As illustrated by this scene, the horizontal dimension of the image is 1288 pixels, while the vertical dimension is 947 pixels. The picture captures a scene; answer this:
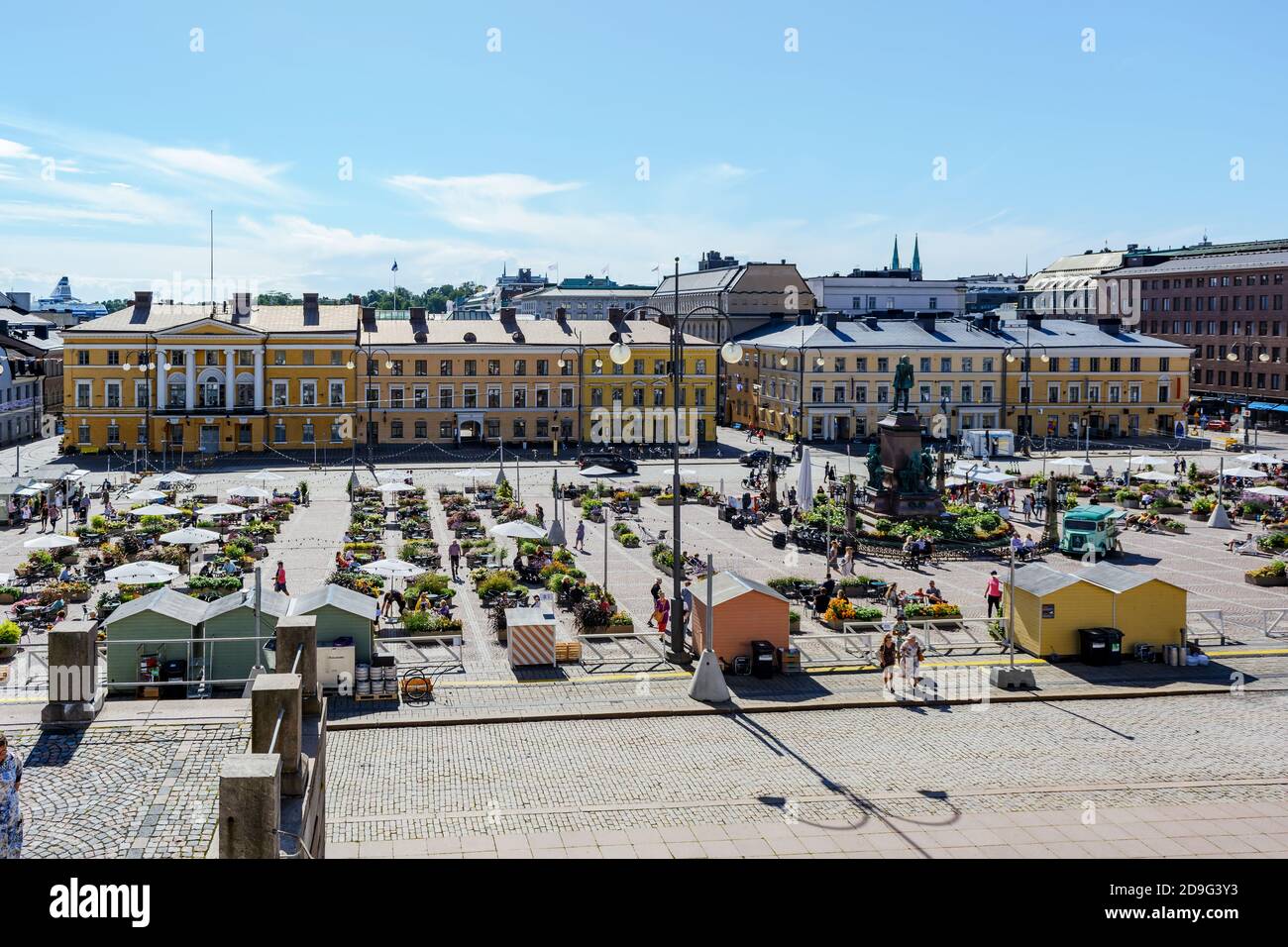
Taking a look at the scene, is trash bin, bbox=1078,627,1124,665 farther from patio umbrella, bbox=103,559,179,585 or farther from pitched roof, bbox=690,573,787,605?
patio umbrella, bbox=103,559,179,585

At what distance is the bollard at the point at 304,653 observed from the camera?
16.1 m

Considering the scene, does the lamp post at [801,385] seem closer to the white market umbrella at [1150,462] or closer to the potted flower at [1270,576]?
the white market umbrella at [1150,462]

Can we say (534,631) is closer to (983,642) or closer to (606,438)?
(983,642)

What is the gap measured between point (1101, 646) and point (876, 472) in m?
22.5

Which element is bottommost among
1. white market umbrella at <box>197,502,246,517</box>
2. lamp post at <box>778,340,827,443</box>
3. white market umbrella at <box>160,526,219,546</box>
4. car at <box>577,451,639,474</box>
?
white market umbrella at <box>160,526,219,546</box>

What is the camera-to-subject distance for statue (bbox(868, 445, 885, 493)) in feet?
161

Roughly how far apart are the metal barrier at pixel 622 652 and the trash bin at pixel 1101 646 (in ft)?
30.5

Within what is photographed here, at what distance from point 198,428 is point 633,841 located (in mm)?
65049

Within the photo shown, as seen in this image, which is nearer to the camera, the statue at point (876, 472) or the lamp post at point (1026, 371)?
the statue at point (876, 472)

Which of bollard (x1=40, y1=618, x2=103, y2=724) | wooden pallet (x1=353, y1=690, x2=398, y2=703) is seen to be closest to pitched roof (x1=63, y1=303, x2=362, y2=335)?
wooden pallet (x1=353, y1=690, x2=398, y2=703)

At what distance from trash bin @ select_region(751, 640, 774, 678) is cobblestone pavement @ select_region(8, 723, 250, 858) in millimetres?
13250

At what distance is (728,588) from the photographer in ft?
88.5

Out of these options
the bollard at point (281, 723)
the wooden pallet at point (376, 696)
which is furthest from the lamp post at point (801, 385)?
the bollard at point (281, 723)
